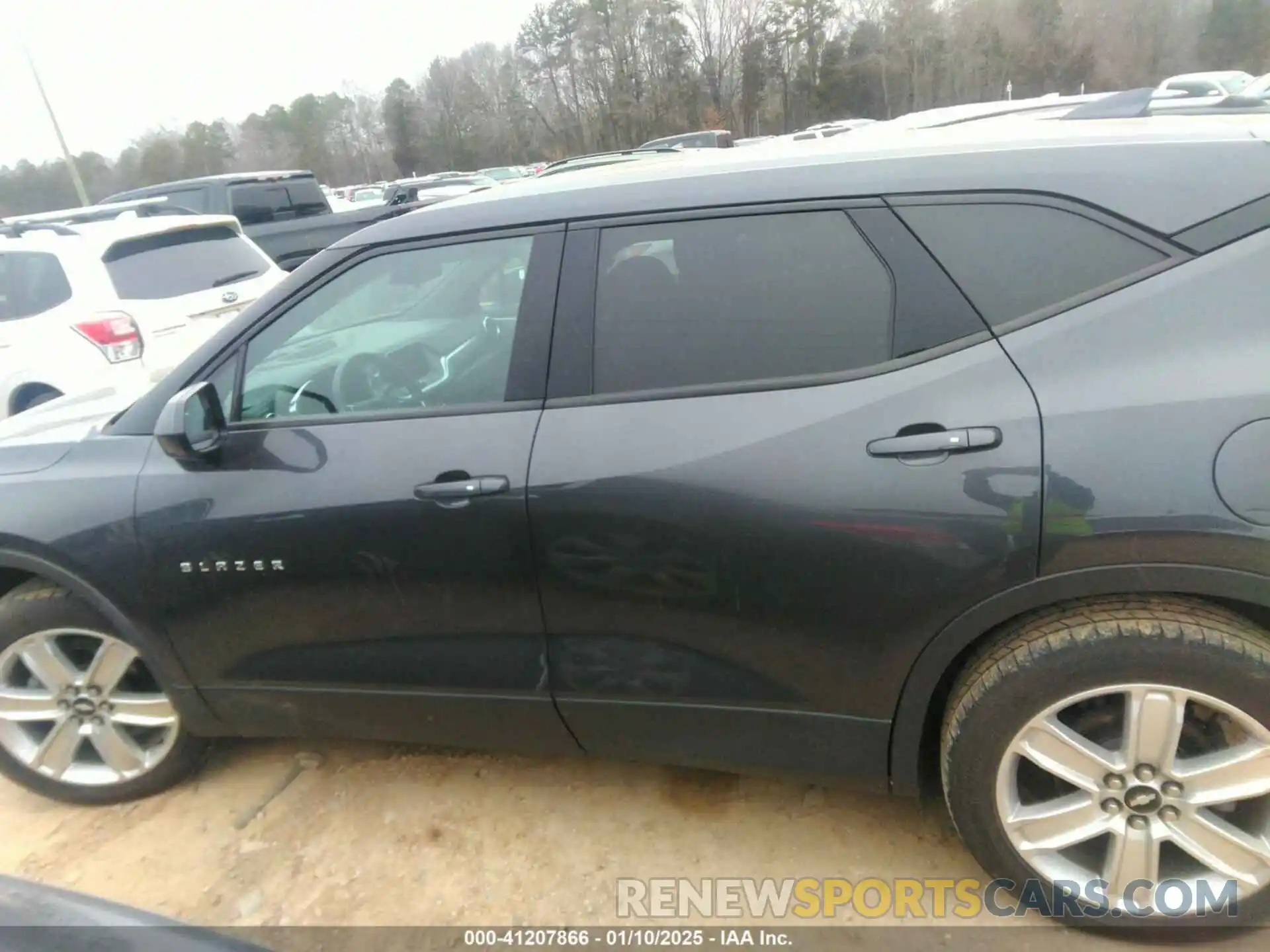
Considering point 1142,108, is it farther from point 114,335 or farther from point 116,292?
point 116,292

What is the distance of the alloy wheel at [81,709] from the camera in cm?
260

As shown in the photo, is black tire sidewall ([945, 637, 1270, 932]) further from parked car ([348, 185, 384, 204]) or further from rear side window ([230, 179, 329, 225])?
parked car ([348, 185, 384, 204])

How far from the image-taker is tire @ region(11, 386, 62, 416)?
527 centimetres

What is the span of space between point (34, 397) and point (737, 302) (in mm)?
5275

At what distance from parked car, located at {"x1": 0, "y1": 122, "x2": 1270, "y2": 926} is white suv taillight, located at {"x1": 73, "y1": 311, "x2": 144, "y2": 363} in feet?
10.7

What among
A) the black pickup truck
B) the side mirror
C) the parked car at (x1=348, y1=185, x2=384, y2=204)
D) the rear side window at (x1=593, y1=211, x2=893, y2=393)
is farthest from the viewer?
the parked car at (x1=348, y1=185, x2=384, y2=204)

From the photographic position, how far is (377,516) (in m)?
2.12

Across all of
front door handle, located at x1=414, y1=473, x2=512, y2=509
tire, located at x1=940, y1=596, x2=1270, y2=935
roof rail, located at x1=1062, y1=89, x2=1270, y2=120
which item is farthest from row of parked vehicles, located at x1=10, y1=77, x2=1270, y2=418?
tire, located at x1=940, y1=596, x2=1270, y2=935

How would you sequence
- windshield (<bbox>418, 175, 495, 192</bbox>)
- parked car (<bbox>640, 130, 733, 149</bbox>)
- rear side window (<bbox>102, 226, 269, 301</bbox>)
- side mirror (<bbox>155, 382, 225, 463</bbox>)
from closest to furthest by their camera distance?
1. side mirror (<bbox>155, 382, 225, 463</bbox>)
2. rear side window (<bbox>102, 226, 269, 301</bbox>)
3. parked car (<bbox>640, 130, 733, 149</bbox>)
4. windshield (<bbox>418, 175, 495, 192</bbox>)

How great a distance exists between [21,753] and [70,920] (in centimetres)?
183

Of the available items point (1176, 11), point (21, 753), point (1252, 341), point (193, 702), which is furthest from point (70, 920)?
point (1176, 11)

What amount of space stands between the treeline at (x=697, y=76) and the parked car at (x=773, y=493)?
4287cm

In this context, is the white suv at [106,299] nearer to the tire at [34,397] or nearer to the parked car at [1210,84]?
the tire at [34,397]

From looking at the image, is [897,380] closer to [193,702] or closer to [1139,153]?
[1139,153]
